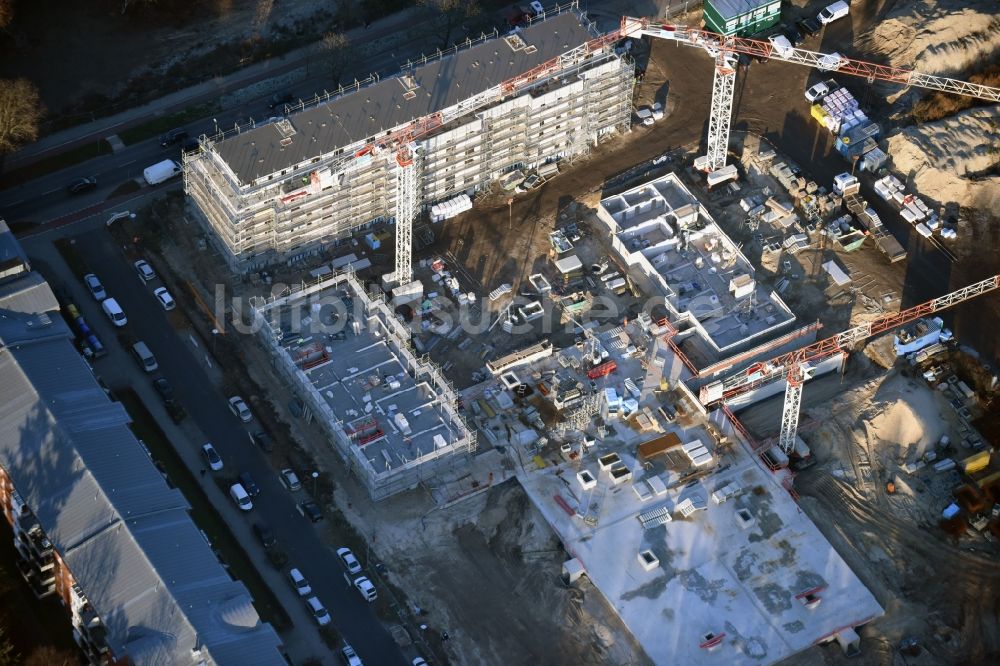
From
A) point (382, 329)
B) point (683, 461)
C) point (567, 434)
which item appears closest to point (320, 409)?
point (382, 329)

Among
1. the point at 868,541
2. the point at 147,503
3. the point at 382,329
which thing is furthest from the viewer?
the point at 382,329

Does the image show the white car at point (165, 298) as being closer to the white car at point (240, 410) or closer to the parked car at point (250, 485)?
the white car at point (240, 410)

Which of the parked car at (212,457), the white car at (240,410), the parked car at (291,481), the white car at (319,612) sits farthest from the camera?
the white car at (240,410)

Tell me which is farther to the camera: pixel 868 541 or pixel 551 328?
pixel 551 328

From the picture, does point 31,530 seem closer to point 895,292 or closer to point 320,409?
point 320,409

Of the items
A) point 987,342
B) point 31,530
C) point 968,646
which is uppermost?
point 31,530

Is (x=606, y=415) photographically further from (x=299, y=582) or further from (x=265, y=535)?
(x=265, y=535)

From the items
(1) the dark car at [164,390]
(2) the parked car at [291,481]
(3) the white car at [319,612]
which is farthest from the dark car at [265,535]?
(1) the dark car at [164,390]

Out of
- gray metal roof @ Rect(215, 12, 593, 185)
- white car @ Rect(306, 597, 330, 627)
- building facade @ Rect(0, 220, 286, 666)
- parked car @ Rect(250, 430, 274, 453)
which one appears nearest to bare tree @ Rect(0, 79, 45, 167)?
gray metal roof @ Rect(215, 12, 593, 185)
